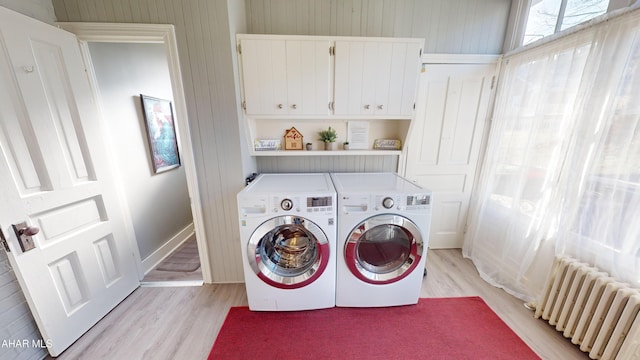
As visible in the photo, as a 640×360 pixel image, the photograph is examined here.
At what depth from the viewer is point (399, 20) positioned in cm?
202

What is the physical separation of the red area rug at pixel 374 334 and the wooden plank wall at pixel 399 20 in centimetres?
246

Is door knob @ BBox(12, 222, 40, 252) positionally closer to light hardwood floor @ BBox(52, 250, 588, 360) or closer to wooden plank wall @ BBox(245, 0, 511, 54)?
light hardwood floor @ BBox(52, 250, 588, 360)

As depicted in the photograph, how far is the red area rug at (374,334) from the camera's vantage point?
56.2 inches

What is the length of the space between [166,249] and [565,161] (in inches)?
152

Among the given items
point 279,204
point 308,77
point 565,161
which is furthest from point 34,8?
point 565,161

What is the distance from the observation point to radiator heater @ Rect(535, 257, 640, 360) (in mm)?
1148

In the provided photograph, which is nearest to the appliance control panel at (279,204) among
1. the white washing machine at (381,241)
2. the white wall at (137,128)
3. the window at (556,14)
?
the white washing machine at (381,241)

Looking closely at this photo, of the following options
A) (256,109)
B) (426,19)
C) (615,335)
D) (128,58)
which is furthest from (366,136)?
(128,58)

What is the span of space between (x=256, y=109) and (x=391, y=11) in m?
1.59

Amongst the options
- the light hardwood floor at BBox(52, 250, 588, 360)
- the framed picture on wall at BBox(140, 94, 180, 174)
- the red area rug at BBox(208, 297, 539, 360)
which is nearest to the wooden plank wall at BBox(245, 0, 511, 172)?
the framed picture on wall at BBox(140, 94, 180, 174)

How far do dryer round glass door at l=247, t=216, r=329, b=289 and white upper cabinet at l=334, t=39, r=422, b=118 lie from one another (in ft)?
3.49

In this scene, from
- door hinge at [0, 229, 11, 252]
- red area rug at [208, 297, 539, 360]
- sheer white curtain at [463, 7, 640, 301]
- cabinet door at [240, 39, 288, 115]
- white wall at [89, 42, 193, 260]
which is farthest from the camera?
white wall at [89, 42, 193, 260]

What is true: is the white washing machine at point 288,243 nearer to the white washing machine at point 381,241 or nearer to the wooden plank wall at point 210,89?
the white washing machine at point 381,241

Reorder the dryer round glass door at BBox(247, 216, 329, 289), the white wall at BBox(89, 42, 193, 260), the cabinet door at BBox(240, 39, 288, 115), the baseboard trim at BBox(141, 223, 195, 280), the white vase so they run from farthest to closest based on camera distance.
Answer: the baseboard trim at BBox(141, 223, 195, 280) → the white vase → the white wall at BBox(89, 42, 193, 260) → the cabinet door at BBox(240, 39, 288, 115) → the dryer round glass door at BBox(247, 216, 329, 289)
